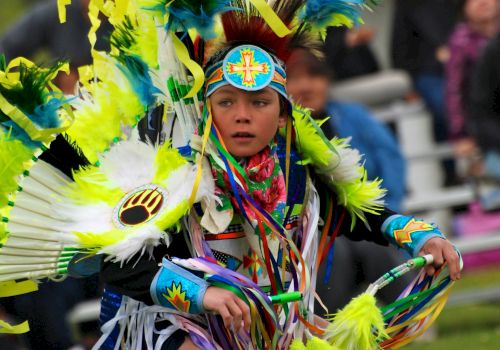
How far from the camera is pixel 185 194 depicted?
420 cm

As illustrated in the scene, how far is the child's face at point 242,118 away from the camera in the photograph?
14.0 feet

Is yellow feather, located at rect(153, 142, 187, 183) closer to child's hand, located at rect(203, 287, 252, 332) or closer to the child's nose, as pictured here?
the child's nose

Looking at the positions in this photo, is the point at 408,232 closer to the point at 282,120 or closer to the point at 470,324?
the point at 282,120

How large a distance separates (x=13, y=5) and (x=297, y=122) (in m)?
12.7

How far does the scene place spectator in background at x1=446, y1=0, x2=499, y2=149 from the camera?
931 centimetres

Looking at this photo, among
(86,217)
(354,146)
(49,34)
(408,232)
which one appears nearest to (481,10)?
(354,146)

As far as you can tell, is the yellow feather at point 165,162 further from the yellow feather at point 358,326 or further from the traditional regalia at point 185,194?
the yellow feather at point 358,326

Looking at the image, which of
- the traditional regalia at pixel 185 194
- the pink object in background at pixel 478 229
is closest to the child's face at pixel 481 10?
the pink object in background at pixel 478 229

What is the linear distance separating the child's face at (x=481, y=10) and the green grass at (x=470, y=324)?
189 centimetres

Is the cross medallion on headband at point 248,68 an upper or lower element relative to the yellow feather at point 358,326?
upper

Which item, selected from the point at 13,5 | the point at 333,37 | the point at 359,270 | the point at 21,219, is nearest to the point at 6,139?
the point at 21,219

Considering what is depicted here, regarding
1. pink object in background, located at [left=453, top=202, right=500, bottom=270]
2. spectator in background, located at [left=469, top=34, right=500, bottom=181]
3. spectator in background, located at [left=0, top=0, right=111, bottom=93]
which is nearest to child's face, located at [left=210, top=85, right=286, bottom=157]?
spectator in background, located at [left=0, top=0, right=111, bottom=93]

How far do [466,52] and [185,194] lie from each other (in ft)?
18.2

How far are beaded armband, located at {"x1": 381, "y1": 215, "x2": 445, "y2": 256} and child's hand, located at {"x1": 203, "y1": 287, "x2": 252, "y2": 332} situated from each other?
0.78 meters
